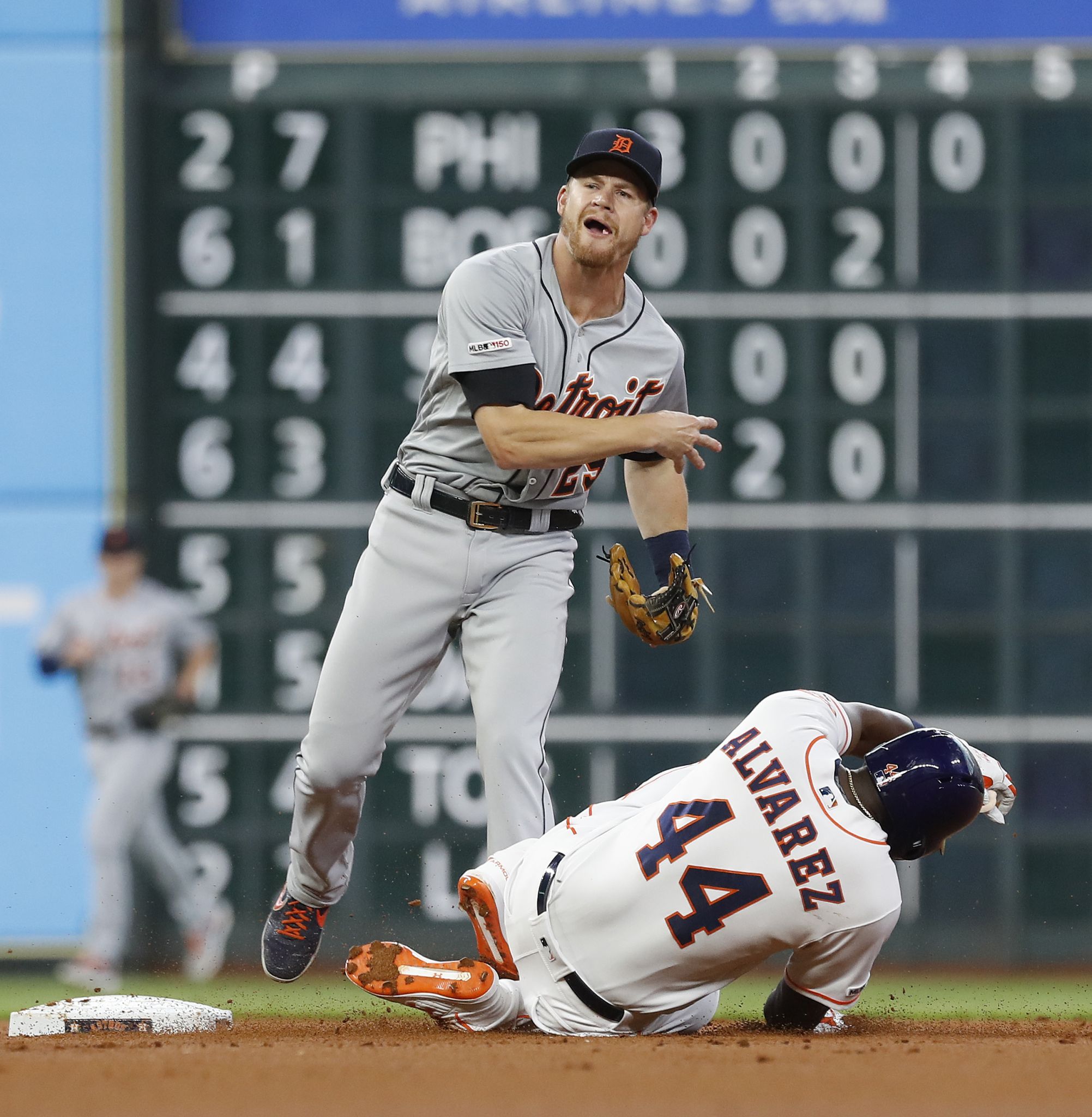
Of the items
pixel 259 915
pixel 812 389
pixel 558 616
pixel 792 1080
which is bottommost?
pixel 259 915

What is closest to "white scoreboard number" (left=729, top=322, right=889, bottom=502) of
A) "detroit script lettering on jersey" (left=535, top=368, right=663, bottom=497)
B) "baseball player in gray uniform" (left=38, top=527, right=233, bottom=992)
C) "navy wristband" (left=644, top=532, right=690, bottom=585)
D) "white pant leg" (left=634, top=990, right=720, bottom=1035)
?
"baseball player in gray uniform" (left=38, top=527, right=233, bottom=992)

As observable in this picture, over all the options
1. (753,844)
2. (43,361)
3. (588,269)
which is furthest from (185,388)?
(753,844)

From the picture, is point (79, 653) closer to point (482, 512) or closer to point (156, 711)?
point (156, 711)

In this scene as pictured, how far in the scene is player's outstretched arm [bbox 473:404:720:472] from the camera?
301 cm

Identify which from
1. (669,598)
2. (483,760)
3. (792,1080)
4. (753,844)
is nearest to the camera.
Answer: (792,1080)

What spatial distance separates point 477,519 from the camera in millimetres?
3170

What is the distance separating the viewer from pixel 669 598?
3346 millimetres

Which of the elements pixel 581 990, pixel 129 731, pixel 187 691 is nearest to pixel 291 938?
pixel 581 990

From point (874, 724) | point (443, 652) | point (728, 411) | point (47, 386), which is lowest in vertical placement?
point (874, 724)

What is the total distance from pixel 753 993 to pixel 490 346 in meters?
2.70

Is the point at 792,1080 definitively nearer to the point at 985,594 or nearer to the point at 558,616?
the point at 558,616

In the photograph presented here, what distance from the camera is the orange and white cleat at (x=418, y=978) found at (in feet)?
9.13

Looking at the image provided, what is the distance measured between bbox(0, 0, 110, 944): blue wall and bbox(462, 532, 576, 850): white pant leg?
2.60 m

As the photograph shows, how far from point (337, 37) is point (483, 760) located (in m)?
3.07
